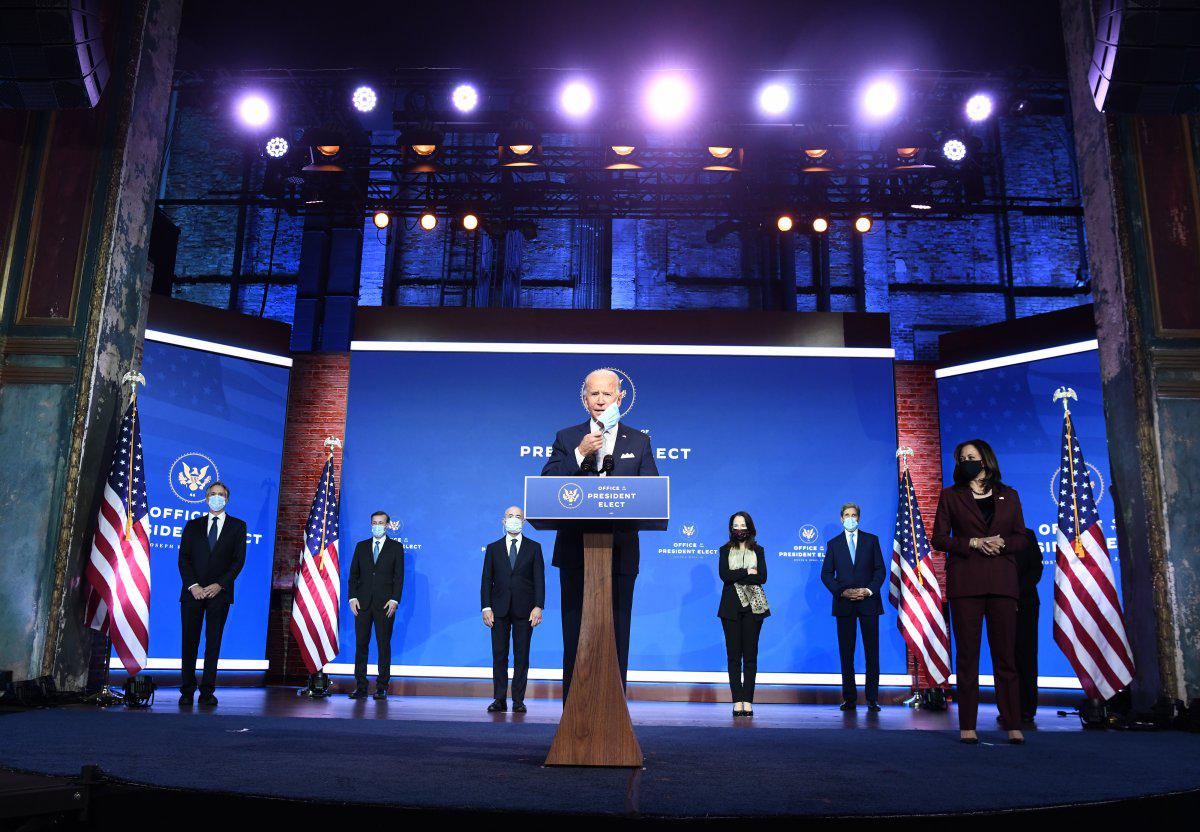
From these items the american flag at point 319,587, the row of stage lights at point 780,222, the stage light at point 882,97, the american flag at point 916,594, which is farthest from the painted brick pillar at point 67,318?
the stage light at point 882,97

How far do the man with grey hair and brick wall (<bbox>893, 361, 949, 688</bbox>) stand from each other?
2.21 meters

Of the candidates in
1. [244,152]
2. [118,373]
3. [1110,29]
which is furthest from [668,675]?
[244,152]

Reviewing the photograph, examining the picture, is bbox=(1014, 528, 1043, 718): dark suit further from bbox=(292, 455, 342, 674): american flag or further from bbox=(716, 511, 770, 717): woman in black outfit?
bbox=(292, 455, 342, 674): american flag

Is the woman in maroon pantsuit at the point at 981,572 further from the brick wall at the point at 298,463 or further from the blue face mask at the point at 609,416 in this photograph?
the brick wall at the point at 298,463

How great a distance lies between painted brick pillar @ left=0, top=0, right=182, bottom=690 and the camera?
19.7 ft

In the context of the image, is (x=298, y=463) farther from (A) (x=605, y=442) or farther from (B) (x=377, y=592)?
(A) (x=605, y=442)

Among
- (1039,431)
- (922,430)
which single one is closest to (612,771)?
(1039,431)

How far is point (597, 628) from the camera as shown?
135 inches

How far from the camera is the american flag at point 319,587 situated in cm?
888

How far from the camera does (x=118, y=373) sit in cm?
661

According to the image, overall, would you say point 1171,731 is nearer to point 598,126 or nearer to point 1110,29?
point 1110,29

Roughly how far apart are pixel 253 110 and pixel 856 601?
8479 millimetres

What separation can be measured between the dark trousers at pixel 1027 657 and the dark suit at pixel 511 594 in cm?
373

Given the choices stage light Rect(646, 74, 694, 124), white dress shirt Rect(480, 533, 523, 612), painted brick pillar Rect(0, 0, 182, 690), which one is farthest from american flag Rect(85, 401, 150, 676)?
stage light Rect(646, 74, 694, 124)
